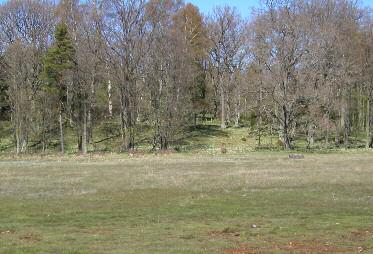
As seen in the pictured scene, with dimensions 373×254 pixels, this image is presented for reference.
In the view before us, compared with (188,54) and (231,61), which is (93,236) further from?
(231,61)

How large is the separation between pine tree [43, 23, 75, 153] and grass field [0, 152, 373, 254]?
105 ft

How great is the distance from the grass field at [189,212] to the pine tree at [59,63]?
31.9 m

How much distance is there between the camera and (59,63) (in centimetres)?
6275

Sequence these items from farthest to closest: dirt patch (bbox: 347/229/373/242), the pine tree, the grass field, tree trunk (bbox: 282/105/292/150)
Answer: the pine tree < tree trunk (bbox: 282/105/292/150) < dirt patch (bbox: 347/229/373/242) < the grass field

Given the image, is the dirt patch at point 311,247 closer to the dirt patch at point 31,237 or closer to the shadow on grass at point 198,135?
the dirt patch at point 31,237

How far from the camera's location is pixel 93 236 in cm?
1360

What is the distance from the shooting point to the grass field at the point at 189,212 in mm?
12383

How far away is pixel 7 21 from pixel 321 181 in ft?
181

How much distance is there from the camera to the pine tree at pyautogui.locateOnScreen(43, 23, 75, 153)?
62156mm

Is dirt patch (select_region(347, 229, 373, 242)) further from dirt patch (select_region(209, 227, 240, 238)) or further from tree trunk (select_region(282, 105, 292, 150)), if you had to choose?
tree trunk (select_region(282, 105, 292, 150))

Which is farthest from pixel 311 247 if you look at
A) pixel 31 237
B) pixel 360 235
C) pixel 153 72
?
pixel 153 72

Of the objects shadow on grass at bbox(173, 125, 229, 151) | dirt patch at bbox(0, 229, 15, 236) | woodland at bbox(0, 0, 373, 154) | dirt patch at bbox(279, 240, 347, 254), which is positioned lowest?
dirt patch at bbox(279, 240, 347, 254)

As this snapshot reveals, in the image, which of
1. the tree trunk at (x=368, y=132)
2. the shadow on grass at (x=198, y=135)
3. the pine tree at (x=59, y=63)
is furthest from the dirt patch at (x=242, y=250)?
the tree trunk at (x=368, y=132)

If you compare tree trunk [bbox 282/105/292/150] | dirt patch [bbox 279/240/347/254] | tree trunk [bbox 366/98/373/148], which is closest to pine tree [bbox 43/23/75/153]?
tree trunk [bbox 282/105/292/150]
